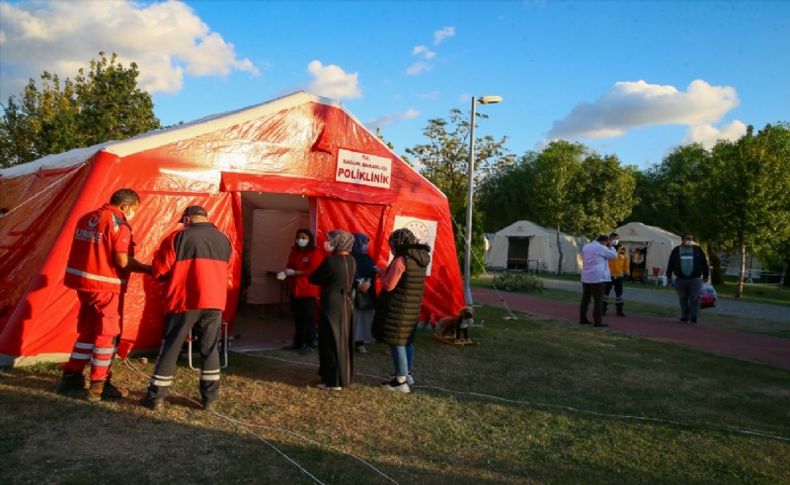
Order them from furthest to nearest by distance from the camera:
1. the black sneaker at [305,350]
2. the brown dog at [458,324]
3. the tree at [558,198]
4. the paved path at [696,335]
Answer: the tree at [558,198]
the paved path at [696,335]
the brown dog at [458,324]
the black sneaker at [305,350]

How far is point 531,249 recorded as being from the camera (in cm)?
3400

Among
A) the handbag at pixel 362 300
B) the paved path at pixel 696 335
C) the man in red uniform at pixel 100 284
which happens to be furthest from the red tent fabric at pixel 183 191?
the paved path at pixel 696 335

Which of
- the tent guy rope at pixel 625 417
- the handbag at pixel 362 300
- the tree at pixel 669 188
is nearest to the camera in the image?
the tent guy rope at pixel 625 417

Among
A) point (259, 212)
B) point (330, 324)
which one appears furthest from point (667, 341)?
point (259, 212)

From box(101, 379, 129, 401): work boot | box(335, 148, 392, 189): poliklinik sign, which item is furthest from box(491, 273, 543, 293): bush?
box(101, 379, 129, 401): work boot

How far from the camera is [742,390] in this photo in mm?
6785

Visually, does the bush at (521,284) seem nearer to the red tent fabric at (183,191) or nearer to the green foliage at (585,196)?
the red tent fabric at (183,191)

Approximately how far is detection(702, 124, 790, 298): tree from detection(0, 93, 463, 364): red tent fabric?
18.1 meters

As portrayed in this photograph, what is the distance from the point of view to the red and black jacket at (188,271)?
15.5 feet

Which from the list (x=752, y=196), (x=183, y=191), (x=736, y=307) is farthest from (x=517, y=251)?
(x=183, y=191)

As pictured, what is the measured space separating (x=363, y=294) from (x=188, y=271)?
3.29 metres

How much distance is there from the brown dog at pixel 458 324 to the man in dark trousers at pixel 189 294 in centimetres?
441

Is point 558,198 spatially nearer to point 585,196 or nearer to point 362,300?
point 585,196

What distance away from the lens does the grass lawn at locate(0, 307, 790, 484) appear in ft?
12.6
